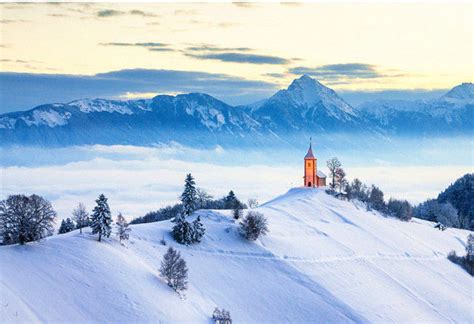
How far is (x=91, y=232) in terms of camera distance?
95.3m

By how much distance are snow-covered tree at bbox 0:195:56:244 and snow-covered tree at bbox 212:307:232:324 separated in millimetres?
20519

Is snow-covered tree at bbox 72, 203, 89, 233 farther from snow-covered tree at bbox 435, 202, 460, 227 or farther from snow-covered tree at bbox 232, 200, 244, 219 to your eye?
snow-covered tree at bbox 435, 202, 460, 227

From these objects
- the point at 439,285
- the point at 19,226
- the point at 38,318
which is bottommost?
the point at 439,285

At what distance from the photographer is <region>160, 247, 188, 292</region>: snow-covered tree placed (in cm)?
8731

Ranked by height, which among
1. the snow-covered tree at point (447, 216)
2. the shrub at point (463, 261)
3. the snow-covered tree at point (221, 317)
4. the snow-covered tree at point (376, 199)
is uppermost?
the snow-covered tree at point (376, 199)

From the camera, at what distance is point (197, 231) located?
341ft

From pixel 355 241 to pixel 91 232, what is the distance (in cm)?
4365

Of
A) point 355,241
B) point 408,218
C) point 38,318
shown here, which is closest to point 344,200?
point 408,218

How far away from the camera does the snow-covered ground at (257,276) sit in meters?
79.3

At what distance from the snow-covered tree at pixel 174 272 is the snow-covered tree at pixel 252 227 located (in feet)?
65.9

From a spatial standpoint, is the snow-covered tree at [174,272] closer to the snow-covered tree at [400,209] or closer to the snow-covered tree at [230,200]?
the snow-covered tree at [230,200]

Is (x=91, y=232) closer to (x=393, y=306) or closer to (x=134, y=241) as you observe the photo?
(x=134, y=241)

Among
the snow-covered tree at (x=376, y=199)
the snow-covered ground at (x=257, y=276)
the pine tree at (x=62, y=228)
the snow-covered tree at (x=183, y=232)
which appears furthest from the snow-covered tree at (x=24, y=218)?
the snow-covered tree at (x=376, y=199)

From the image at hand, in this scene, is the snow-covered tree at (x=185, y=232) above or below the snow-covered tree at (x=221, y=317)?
above
